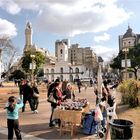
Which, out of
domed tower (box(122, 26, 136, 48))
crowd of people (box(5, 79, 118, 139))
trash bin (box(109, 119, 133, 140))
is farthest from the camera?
domed tower (box(122, 26, 136, 48))

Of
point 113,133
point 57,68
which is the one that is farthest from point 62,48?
point 113,133

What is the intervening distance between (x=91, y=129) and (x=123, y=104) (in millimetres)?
6939

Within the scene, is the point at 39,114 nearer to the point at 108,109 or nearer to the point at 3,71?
the point at 108,109

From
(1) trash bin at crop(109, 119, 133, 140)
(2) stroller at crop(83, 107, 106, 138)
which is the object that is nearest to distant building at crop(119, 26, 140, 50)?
(2) stroller at crop(83, 107, 106, 138)

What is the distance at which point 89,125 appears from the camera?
10.3 m

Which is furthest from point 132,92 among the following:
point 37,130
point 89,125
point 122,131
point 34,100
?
point 122,131

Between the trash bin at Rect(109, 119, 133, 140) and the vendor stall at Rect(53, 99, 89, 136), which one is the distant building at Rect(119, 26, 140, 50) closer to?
the vendor stall at Rect(53, 99, 89, 136)

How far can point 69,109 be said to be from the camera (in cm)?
1045

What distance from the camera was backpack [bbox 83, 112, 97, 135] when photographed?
10.2 m

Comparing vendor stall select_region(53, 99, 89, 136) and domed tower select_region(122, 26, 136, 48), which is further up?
domed tower select_region(122, 26, 136, 48)

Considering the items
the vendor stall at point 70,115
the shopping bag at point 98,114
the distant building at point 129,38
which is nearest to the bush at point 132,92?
the vendor stall at point 70,115

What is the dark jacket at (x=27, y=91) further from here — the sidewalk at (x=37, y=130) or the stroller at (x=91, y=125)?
the stroller at (x=91, y=125)

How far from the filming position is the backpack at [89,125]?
33.5ft

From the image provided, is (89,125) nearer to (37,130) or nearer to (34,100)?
(37,130)
